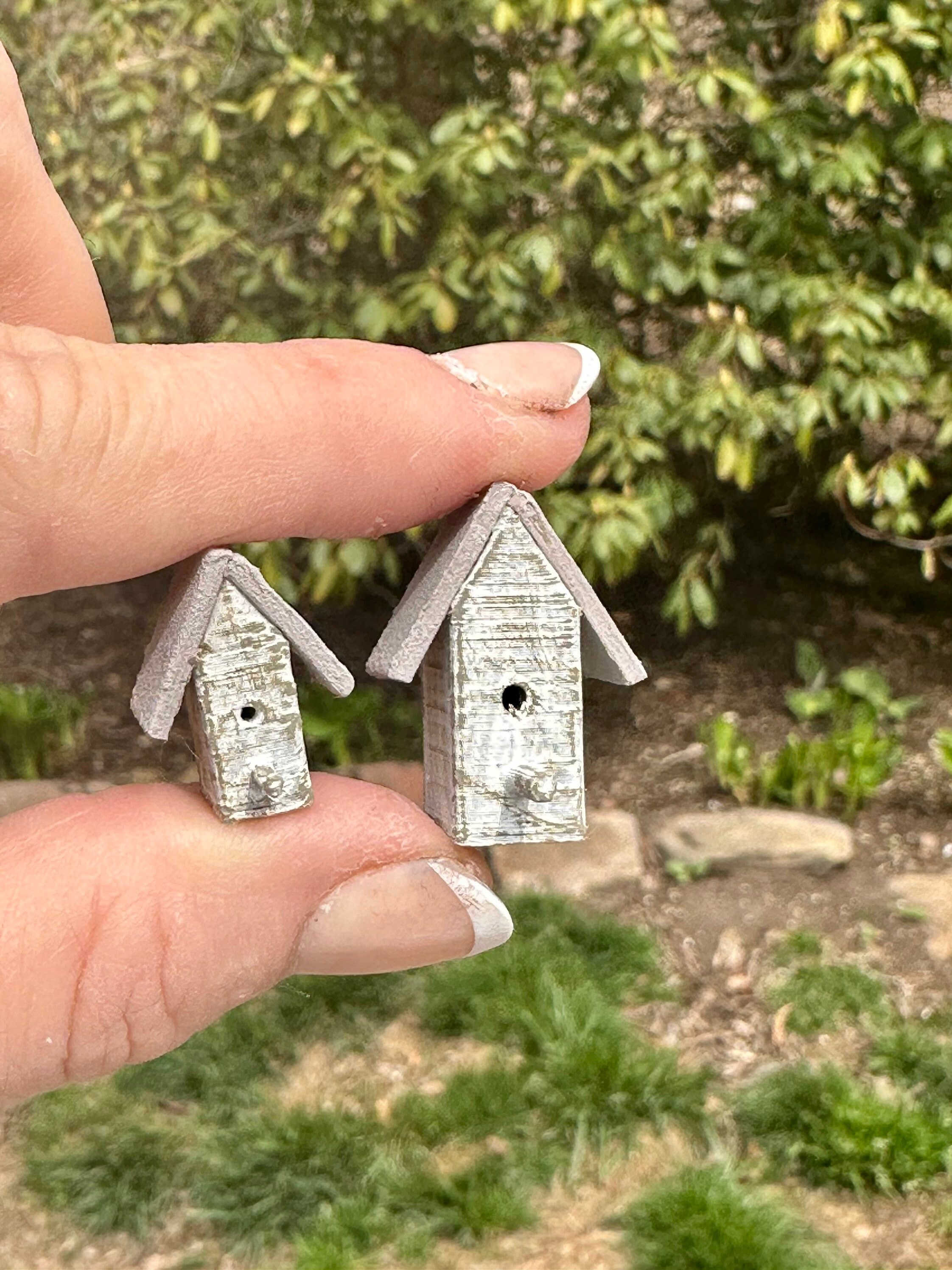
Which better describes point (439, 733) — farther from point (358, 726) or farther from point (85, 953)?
point (358, 726)

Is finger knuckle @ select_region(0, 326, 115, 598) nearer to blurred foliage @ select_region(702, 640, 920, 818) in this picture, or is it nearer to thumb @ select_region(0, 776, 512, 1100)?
thumb @ select_region(0, 776, 512, 1100)

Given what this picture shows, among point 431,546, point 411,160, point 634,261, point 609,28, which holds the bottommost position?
point 431,546

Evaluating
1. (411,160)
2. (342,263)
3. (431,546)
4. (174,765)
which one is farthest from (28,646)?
(431,546)

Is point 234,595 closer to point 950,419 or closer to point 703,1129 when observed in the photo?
point 703,1129

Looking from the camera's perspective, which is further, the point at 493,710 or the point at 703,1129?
the point at 703,1129

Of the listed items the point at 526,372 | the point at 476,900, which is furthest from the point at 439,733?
the point at 526,372

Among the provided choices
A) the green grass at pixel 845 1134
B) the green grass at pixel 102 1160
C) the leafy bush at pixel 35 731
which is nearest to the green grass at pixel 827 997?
the green grass at pixel 845 1134
